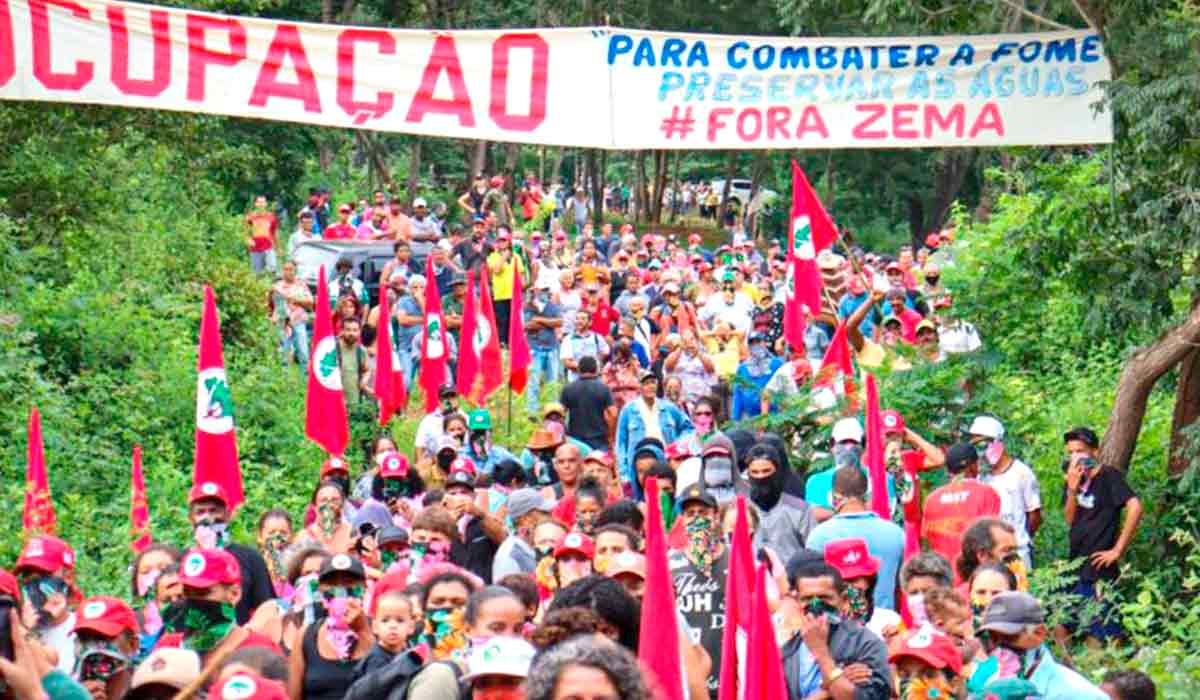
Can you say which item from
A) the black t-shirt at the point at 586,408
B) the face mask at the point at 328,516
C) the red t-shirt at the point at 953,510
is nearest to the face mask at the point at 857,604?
the red t-shirt at the point at 953,510

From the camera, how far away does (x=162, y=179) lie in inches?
1160

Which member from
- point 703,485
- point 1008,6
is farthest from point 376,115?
point 1008,6

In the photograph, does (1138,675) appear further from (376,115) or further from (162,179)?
(162,179)

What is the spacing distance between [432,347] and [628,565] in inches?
444

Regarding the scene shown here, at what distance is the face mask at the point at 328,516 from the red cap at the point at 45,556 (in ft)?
11.8

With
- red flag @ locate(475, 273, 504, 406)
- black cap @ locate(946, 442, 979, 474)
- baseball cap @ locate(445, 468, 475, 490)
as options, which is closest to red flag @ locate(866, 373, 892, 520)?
black cap @ locate(946, 442, 979, 474)

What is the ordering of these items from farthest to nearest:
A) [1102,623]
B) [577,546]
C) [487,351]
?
[487,351], [1102,623], [577,546]

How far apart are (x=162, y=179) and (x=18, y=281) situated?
7894mm

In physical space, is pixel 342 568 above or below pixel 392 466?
above

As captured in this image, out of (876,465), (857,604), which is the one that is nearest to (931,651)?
(857,604)

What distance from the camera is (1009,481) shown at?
47.6ft

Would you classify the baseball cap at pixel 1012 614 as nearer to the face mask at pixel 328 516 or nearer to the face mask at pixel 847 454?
the face mask at pixel 847 454

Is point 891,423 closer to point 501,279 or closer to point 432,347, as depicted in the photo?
point 432,347

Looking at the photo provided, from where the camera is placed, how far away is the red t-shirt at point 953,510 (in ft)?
43.7
